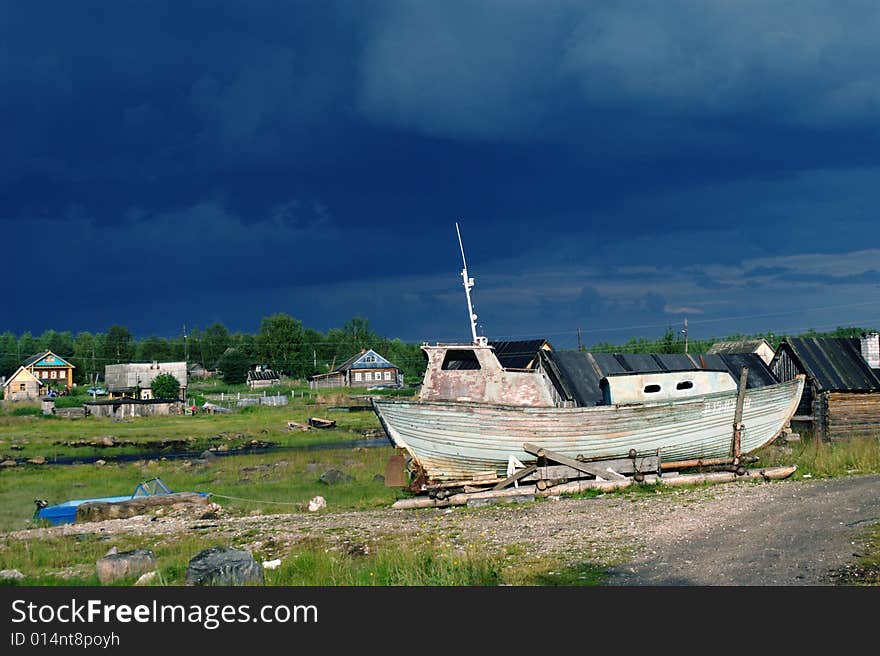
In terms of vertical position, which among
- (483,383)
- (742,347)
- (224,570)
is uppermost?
(742,347)

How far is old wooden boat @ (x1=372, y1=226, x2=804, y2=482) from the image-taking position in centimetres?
2345

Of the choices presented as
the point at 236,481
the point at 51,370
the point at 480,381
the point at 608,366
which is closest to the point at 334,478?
the point at 236,481

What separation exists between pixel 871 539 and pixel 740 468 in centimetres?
1014

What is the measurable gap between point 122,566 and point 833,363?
95.3 ft

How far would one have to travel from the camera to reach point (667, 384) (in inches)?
1022

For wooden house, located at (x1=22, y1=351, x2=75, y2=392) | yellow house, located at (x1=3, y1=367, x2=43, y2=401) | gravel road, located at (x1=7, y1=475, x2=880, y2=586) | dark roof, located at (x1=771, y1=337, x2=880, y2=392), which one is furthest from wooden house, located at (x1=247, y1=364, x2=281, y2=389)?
gravel road, located at (x1=7, y1=475, x2=880, y2=586)

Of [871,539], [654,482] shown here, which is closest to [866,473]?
[654,482]

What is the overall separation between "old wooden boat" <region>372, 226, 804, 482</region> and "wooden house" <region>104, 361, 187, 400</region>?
75998mm

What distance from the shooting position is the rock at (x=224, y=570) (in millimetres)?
12727

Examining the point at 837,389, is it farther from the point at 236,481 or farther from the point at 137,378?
the point at 137,378

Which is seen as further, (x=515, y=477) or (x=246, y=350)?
(x=246, y=350)

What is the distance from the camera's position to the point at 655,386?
25797mm

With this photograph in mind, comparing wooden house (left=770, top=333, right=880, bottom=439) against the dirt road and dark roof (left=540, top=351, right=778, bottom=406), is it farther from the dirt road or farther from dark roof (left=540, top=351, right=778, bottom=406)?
the dirt road

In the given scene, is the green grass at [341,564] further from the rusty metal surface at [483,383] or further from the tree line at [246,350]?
the tree line at [246,350]
